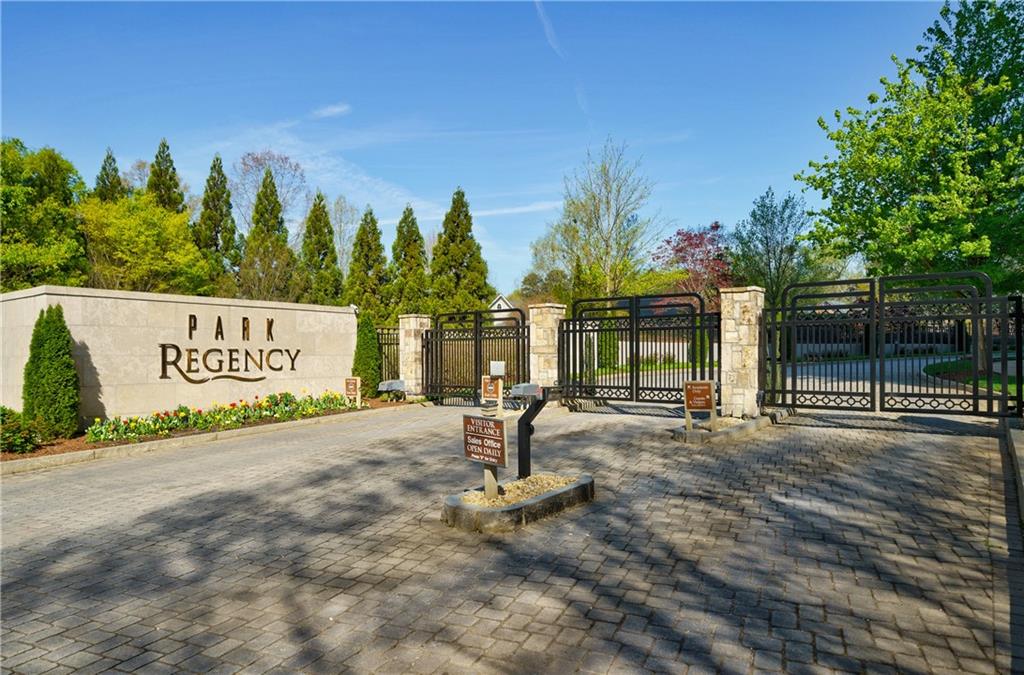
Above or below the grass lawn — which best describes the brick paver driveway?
below

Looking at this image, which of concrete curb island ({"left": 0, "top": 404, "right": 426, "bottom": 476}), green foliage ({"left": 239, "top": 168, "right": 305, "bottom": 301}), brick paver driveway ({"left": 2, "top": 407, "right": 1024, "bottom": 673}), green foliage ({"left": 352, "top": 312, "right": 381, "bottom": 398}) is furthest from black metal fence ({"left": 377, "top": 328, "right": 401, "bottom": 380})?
green foliage ({"left": 239, "top": 168, "right": 305, "bottom": 301})

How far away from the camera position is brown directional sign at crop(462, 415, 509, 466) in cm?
588

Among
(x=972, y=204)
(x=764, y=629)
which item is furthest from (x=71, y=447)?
(x=972, y=204)

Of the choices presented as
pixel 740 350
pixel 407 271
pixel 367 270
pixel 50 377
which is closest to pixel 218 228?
pixel 367 270

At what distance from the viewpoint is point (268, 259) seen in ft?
111

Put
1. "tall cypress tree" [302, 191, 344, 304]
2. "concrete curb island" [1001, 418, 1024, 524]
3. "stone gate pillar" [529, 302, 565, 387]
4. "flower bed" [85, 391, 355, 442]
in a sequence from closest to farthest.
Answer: "concrete curb island" [1001, 418, 1024, 524] → "flower bed" [85, 391, 355, 442] → "stone gate pillar" [529, 302, 565, 387] → "tall cypress tree" [302, 191, 344, 304]

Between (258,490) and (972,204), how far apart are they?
21.2 m

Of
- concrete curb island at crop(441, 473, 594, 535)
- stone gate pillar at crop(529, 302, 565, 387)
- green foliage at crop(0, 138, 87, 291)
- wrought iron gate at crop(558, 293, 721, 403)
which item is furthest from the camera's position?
green foliage at crop(0, 138, 87, 291)

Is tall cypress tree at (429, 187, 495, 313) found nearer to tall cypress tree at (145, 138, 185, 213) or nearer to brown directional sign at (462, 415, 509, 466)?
tall cypress tree at (145, 138, 185, 213)

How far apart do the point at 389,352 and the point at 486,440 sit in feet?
45.8

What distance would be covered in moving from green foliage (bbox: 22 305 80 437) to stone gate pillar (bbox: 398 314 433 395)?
8.75 metres

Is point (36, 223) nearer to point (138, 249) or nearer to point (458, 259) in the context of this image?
point (138, 249)

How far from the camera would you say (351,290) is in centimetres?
3566

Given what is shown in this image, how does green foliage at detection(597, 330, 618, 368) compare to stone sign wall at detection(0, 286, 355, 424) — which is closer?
stone sign wall at detection(0, 286, 355, 424)
